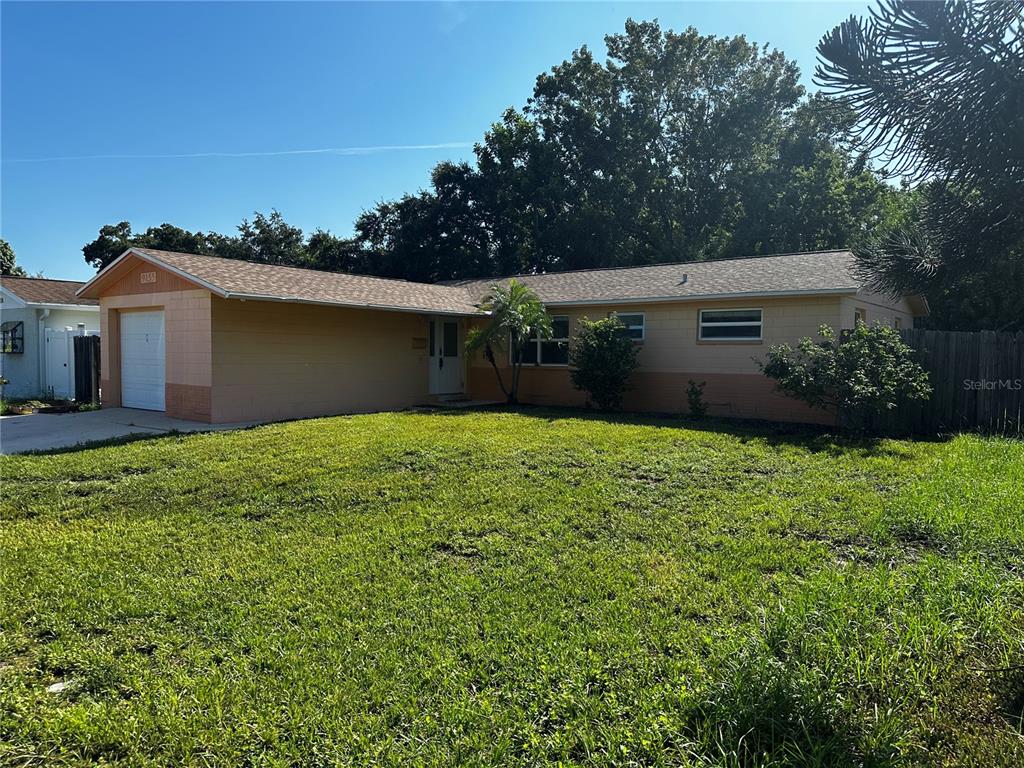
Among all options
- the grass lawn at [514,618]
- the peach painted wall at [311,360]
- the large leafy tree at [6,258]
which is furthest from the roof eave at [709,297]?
the large leafy tree at [6,258]

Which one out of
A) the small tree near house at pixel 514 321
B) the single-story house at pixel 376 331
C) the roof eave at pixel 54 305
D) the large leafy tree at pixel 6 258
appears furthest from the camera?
the large leafy tree at pixel 6 258

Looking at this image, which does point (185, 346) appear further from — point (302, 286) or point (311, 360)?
point (302, 286)

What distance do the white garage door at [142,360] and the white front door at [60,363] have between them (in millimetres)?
2814

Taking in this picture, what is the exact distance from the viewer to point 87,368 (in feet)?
50.9

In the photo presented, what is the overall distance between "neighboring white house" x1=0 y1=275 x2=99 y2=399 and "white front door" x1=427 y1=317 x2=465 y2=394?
31.1ft

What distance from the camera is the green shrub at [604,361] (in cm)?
1389

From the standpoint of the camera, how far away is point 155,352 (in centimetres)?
1375

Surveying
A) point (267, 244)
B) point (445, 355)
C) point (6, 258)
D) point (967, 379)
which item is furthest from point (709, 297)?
point (6, 258)

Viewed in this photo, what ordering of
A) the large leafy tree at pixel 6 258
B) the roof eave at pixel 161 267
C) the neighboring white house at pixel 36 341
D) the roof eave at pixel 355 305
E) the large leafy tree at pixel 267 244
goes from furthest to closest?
the large leafy tree at pixel 6 258 → the large leafy tree at pixel 267 244 → the neighboring white house at pixel 36 341 → the roof eave at pixel 355 305 → the roof eave at pixel 161 267

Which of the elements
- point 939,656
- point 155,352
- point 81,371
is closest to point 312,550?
point 939,656

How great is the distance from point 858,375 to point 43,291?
21.9 metres

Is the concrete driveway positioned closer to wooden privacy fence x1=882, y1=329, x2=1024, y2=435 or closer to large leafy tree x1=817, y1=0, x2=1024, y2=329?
large leafy tree x1=817, y1=0, x2=1024, y2=329

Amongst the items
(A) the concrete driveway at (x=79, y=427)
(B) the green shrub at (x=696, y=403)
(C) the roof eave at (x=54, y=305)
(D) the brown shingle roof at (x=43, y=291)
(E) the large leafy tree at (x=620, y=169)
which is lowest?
(A) the concrete driveway at (x=79, y=427)

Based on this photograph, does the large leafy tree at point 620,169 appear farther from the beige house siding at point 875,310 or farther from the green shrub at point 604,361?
the green shrub at point 604,361
